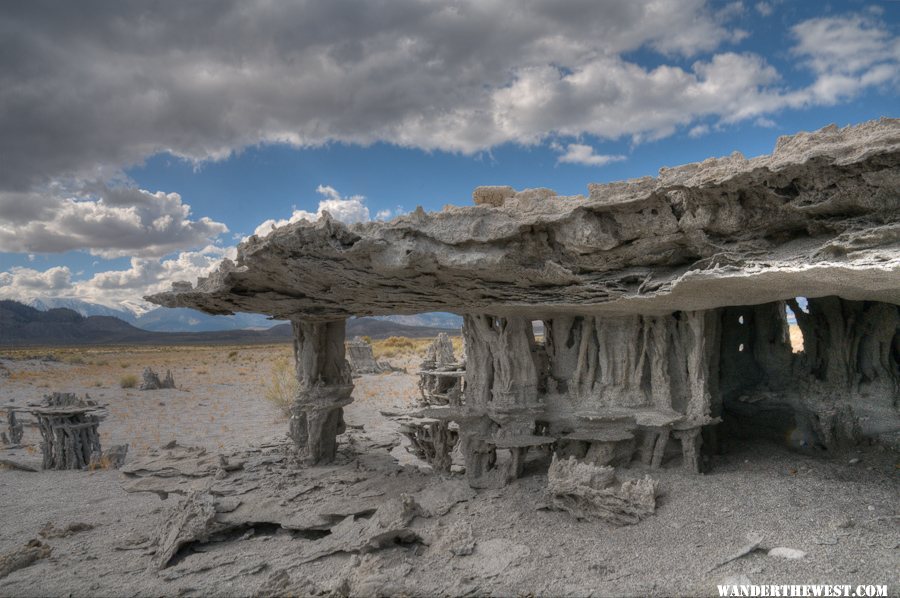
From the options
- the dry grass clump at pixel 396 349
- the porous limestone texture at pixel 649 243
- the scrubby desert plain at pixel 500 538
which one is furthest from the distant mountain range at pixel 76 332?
the porous limestone texture at pixel 649 243

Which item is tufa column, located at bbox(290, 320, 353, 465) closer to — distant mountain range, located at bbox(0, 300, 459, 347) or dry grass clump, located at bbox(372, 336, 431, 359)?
dry grass clump, located at bbox(372, 336, 431, 359)

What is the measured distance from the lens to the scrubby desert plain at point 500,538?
192 inches

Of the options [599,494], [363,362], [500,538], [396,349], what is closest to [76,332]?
[396,349]

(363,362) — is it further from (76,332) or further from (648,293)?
(76,332)

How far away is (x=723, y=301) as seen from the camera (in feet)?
20.3

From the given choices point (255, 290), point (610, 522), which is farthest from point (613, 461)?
point (255, 290)

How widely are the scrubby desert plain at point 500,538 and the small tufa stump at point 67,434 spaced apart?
1178 mm

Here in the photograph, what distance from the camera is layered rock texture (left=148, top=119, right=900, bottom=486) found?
4.75 meters

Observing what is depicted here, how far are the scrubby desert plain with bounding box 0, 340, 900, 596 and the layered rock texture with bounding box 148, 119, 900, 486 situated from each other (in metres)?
0.65

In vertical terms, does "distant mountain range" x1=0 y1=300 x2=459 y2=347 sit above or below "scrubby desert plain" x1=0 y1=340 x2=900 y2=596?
above

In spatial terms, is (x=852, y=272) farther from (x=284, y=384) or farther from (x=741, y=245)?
(x=284, y=384)

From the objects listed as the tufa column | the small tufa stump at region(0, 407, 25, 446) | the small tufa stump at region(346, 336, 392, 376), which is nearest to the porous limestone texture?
the tufa column

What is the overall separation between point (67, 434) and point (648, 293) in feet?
38.4

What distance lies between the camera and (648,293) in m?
5.90
